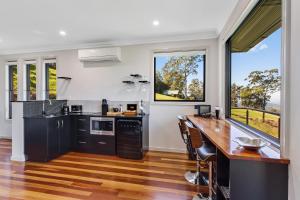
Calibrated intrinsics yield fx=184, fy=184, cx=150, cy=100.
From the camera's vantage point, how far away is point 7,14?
3.13m

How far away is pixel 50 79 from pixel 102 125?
2.38 meters

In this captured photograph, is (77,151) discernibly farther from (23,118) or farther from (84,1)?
(84,1)

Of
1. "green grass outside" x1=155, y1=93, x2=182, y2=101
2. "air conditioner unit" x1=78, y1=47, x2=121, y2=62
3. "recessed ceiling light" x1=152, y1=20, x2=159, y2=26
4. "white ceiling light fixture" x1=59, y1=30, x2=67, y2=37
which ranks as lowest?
"green grass outside" x1=155, y1=93, x2=182, y2=101

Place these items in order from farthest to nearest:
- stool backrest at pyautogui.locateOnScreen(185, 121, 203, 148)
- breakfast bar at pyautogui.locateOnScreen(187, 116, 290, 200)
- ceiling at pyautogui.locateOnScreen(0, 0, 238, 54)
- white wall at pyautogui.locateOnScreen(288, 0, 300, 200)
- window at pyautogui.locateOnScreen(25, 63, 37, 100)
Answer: window at pyautogui.locateOnScreen(25, 63, 37, 100) < ceiling at pyautogui.locateOnScreen(0, 0, 238, 54) < stool backrest at pyautogui.locateOnScreen(185, 121, 203, 148) < breakfast bar at pyautogui.locateOnScreen(187, 116, 290, 200) < white wall at pyautogui.locateOnScreen(288, 0, 300, 200)

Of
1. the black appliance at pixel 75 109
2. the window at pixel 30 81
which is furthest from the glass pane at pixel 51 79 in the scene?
the black appliance at pixel 75 109

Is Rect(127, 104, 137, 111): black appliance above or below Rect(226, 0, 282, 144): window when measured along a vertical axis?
below

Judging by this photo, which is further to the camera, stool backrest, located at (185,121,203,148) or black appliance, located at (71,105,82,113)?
black appliance, located at (71,105,82,113)

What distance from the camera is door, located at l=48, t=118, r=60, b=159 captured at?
12.1 ft

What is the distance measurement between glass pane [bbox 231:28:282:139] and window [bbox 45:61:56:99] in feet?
15.1

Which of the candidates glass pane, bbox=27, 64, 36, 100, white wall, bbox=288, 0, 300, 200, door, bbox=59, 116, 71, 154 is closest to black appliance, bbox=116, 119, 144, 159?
door, bbox=59, 116, 71, 154

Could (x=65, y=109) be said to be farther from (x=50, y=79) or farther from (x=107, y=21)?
(x=107, y=21)

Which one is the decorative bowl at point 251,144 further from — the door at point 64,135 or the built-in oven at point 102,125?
the door at point 64,135

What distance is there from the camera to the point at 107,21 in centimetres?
340

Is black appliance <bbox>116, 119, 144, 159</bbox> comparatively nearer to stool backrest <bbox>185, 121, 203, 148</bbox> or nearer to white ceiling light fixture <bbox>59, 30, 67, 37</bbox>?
stool backrest <bbox>185, 121, 203, 148</bbox>
